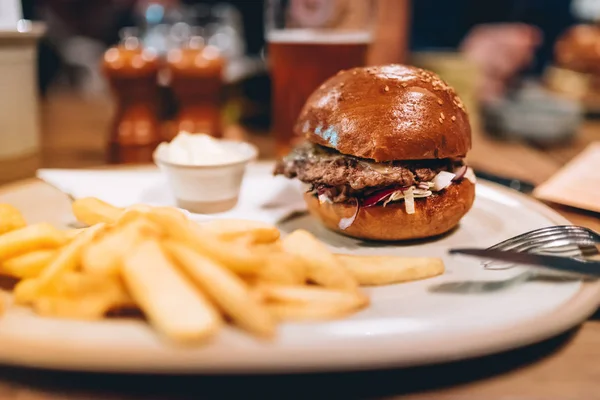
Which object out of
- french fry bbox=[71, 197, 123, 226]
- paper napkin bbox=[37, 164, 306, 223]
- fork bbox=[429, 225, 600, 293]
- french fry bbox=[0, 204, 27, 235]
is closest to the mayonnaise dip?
paper napkin bbox=[37, 164, 306, 223]

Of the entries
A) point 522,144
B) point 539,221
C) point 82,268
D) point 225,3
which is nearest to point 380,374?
point 82,268

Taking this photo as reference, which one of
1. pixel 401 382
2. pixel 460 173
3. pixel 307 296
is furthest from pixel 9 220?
pixel 460 173

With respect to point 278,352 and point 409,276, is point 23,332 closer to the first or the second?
point 278,352

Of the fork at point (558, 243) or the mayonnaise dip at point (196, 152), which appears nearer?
the fork at point (558, 243)

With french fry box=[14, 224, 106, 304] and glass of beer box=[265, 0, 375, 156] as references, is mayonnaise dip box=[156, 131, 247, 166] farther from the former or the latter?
glass of beer box=[265, 0, 375, 156]

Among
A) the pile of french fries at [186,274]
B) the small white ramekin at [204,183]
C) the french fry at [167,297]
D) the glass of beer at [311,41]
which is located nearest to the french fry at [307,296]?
the pile of french fries at [186,274]

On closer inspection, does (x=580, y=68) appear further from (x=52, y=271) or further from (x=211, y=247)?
(x=52, y=271)

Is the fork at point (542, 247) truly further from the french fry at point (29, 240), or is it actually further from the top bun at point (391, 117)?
the french fry at point (29, 240)
